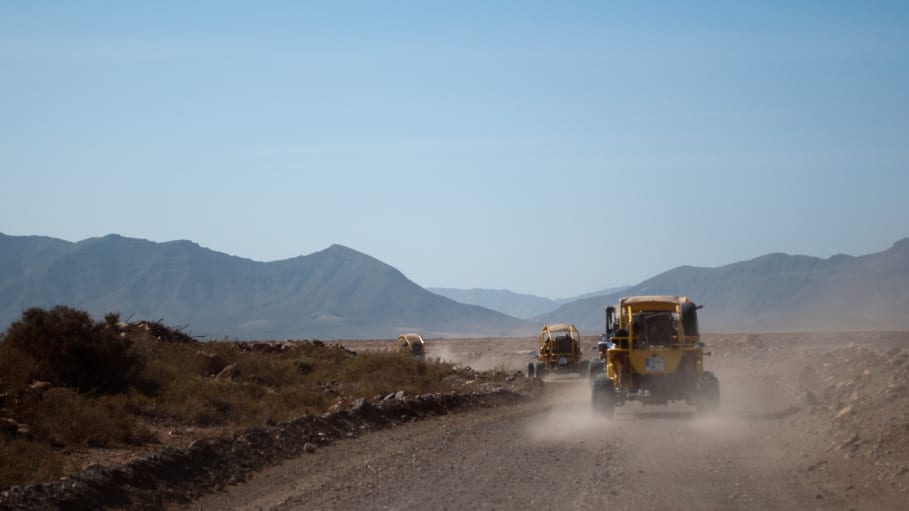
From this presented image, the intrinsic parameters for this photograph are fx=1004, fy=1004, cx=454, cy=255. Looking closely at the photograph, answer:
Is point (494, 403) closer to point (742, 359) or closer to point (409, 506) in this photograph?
point (409, 506)

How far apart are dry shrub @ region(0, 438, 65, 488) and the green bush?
6.93m

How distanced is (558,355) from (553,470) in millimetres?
27313

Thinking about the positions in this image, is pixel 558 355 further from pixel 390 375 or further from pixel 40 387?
pixel 40 387

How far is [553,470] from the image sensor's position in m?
14.6

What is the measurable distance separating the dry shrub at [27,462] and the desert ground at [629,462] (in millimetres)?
1926

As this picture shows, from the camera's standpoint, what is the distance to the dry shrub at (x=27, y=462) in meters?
12.7

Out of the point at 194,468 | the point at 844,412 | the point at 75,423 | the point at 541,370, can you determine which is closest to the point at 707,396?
the point at 844,412

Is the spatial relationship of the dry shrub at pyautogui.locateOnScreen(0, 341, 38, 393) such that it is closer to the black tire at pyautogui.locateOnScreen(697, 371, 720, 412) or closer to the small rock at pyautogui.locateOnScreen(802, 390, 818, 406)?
the black tire at pyautogui.locateOnScreen(697, 371, 720, 412)

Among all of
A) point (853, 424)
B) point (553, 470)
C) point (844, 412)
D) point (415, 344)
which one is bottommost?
point (553, 470)

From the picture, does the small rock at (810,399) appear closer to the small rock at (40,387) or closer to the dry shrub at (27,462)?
the dry shrub at (27,462)

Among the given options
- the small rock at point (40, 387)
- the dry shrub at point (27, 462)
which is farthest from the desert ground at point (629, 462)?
the small rock at point (40, 387)

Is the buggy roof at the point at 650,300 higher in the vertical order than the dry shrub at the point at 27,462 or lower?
higher

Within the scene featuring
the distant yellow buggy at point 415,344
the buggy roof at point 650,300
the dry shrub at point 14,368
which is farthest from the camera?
the distant yellow buggy at point 415,344

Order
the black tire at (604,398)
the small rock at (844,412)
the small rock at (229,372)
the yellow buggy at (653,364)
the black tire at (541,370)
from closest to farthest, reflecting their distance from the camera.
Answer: the small rock at (844,412) < the yellow buggy at (653,364) < the black tire at (604,398) < the small rock at (229,372) < the black tire at (541,370)
